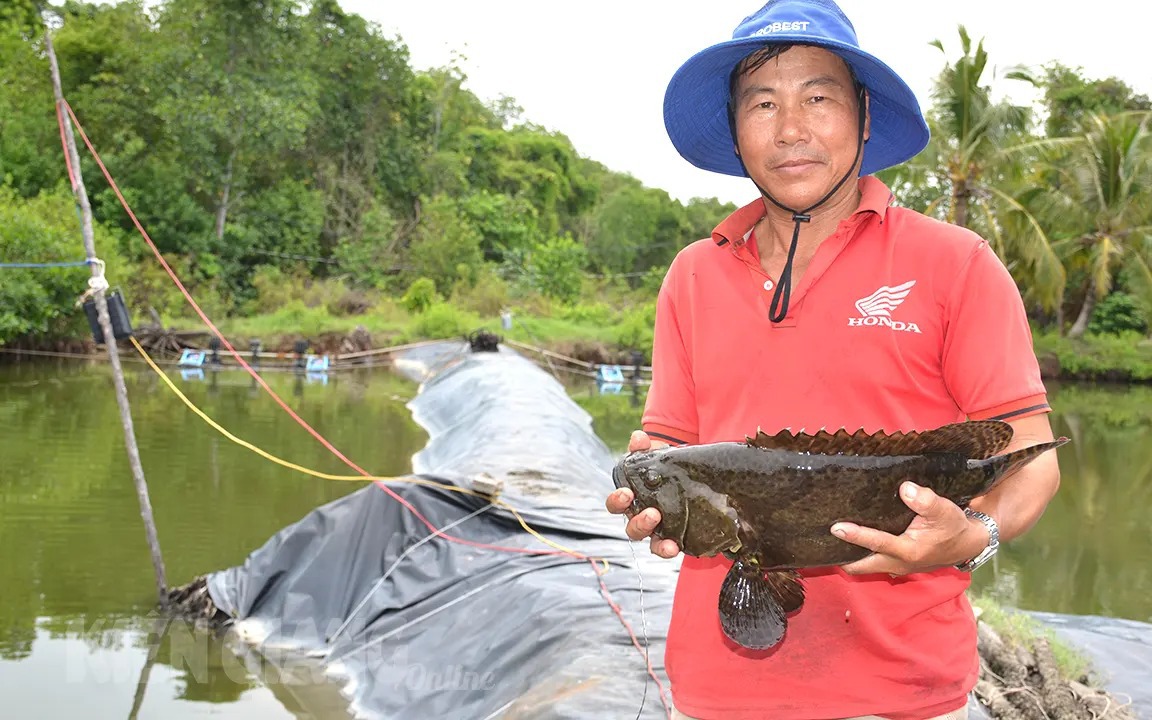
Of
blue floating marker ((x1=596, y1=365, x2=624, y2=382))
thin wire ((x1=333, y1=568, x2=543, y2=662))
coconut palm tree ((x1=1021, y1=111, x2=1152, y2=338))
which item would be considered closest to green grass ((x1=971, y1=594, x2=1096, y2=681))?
thin wire ((x1=333, y1=568, x2=543, y2=662))

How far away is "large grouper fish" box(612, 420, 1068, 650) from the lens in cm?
134

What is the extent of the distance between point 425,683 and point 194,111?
69.9 feet

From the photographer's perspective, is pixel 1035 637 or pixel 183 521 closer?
pixel 1035 637

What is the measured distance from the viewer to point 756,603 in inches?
57.1

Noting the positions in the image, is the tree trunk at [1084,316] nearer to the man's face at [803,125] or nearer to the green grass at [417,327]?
the green grass at [417,327]

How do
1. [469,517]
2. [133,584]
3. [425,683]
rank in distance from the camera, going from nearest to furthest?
[425,683] < [469,517] < [133,584]

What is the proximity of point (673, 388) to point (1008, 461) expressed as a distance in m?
0.56

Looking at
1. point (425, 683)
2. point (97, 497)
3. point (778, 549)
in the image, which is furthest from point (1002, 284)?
point (97, 497)

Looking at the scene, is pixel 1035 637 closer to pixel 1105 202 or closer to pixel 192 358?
pixel 192 358

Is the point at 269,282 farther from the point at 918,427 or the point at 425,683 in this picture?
the point at 918,427

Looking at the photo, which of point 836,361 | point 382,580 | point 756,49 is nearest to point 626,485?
point 836,361

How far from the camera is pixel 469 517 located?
497cm

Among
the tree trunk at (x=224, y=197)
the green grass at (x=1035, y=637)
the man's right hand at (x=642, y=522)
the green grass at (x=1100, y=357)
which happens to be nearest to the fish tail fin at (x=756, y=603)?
the man's right hand at (x=642, y=522)

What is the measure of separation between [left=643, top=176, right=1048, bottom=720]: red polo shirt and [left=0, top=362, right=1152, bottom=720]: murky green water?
3.52 m
